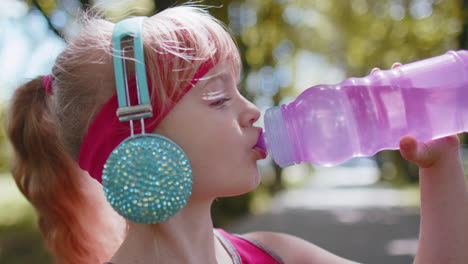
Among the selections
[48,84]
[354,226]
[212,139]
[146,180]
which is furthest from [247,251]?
[354,226]

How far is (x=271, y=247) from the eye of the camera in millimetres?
2172

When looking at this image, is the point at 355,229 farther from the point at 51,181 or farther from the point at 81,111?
the point at 81,111

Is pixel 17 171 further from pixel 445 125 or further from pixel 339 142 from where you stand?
pixel 445 125

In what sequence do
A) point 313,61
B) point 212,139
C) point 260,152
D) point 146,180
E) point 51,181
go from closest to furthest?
point 146,180
point 212,139
point 260,152
point 51,181
point 313,61

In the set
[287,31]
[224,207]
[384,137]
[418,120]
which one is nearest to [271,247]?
[384,137]

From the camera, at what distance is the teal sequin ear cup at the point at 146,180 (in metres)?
1.59

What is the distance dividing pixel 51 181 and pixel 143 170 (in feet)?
2.57

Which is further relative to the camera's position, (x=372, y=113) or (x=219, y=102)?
(x=372, y=113)

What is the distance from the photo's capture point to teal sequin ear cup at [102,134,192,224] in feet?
5.23

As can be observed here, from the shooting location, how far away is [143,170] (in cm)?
159

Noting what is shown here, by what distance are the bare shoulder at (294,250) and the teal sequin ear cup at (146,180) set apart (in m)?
0.68

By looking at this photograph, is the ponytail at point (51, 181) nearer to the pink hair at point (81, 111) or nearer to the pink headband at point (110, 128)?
the pink hair at point (81, 111)

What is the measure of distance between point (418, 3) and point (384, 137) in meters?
13.2

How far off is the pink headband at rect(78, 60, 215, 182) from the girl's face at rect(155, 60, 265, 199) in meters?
0.02
